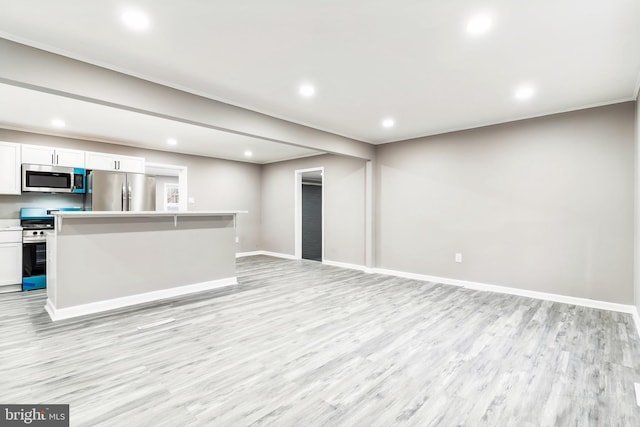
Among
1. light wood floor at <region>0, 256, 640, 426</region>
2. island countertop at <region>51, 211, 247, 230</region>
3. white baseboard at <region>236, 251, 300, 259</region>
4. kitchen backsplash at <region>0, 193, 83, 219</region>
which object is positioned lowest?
light wood floor at <region>0, 256, 640, 426</region>

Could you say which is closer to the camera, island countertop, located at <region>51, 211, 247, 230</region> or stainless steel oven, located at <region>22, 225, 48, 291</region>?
island countertop, located at <region>51, 211, 247, 230</region>

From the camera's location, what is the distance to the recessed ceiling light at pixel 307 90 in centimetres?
327

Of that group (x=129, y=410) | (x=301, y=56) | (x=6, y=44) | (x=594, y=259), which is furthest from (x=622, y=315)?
(x=6, y=44)

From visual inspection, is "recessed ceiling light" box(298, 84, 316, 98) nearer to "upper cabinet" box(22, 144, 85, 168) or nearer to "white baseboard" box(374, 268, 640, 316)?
"white baseboard" box(374, 268, 640, 316)

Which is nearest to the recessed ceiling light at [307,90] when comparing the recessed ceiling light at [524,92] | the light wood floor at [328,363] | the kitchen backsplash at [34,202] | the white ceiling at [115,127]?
the white ceiling at [115,127]

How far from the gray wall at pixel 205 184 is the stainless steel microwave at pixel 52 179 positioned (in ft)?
1.21

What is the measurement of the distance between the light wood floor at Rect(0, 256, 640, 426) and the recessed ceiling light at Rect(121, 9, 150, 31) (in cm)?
245

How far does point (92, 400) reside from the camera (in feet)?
6.22

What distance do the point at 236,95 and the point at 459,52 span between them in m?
2.29

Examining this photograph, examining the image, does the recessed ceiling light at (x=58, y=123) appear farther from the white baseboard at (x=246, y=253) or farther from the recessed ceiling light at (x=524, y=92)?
the recessed ceiling light at (x=524, y=92)

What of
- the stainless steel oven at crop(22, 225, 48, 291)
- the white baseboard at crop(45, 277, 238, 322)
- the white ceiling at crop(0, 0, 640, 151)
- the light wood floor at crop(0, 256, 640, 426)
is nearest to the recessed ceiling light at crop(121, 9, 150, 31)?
the white ceiling at crop(0, 0, 640, 151)

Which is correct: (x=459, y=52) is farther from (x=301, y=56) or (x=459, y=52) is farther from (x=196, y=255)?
(x=196, y=255)

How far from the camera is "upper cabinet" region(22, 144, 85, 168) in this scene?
475 cm

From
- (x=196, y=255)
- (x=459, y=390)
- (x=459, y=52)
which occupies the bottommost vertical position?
(x=459, y=390)
